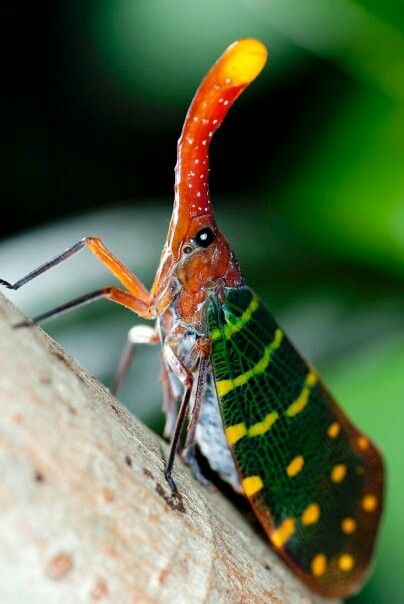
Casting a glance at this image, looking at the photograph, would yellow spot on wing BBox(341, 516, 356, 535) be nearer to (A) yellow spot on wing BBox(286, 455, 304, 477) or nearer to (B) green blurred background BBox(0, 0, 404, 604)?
(A) yellow spot on wing BBox(286, 455, 304, 477)

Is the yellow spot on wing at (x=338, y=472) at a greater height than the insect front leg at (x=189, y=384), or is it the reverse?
the insect front leg at (x=189, y=384)

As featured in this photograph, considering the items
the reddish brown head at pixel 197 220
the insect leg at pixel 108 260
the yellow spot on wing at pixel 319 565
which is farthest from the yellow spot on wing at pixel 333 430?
the insect leg at pixel 108 260

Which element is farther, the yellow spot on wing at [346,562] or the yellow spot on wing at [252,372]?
the yellow spot on wing at [346,562]

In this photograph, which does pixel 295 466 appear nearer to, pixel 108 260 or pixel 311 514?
pixel 311 514

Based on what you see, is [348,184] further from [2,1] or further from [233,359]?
[2,1]

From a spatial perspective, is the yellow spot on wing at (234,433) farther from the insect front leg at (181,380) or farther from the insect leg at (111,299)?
the insect leg at (111,299)

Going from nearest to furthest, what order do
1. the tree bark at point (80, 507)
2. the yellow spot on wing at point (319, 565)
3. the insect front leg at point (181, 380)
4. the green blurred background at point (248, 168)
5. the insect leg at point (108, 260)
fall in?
the tree bark at point (80, 507) → the insect front leg at point (181, 380) → the insect leg at point (108, 260) → the yellow spot on wing at point (319, 565) → the green blurred background at point (248, 168)

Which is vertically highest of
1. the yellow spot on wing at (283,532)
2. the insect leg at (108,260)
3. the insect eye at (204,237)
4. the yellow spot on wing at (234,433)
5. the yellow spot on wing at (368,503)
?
the insect leg at (108,260)

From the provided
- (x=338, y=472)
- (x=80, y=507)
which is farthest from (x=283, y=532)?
(x=80, y=507)
